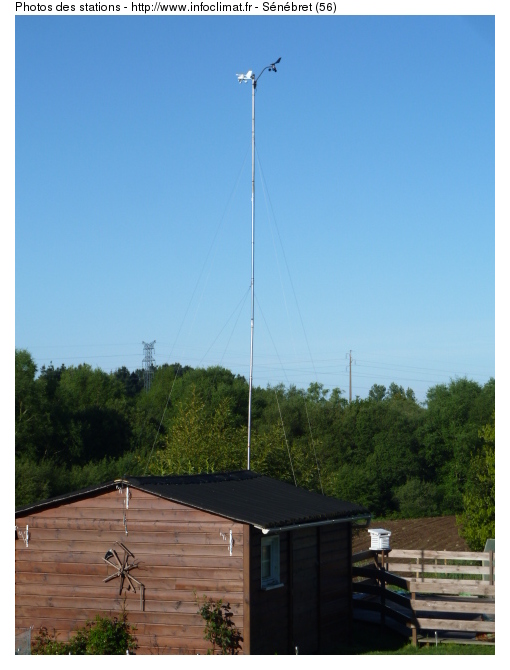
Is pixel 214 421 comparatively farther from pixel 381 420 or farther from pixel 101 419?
pixel 381 420

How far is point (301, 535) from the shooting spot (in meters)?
15.1

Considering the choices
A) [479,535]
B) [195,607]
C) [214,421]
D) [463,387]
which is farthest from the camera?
[463,387]

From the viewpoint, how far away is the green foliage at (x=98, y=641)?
13234 mm

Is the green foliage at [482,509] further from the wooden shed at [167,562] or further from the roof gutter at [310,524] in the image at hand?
the wooden shed at [167,562]

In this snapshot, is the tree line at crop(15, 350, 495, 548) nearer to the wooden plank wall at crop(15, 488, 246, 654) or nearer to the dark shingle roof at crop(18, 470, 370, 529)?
the dark shingle roof at crop(18, 470, 370, 529)

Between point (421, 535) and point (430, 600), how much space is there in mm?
26312

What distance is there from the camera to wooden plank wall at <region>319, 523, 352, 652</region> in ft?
52.0

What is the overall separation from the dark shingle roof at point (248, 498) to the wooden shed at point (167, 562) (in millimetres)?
40

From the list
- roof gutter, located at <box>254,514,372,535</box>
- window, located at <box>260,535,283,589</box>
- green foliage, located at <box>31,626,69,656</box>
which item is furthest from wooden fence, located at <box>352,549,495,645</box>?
green foliage, located at <box>31,626,69,656</box>

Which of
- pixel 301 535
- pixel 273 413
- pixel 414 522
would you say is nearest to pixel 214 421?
pixel 301 535

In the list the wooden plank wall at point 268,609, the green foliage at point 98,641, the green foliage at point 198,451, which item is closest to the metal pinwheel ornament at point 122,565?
the green foliage at point 98,641

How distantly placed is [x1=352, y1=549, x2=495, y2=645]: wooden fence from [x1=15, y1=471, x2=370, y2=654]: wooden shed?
7.08 feet

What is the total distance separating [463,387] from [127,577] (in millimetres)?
52613

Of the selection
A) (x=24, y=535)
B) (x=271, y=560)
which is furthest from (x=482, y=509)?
(x=24, y=535)
